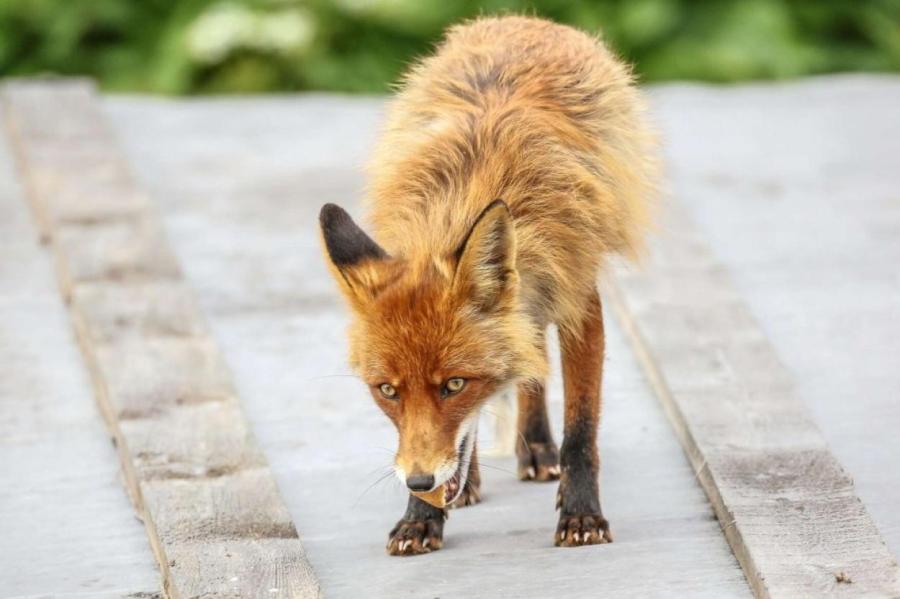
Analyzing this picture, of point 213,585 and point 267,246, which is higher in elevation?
point 213,585

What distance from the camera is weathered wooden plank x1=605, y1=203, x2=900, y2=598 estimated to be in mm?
4758

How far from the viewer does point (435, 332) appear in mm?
4727

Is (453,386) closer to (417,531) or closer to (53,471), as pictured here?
(417,531)

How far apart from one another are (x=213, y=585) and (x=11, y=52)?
8.93 metres

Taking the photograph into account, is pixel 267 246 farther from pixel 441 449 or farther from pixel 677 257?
pixel 441 449

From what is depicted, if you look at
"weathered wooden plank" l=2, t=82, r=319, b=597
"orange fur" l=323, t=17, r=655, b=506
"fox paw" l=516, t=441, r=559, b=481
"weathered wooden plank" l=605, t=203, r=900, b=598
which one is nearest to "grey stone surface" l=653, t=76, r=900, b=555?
"weathered wooden plank" l=605, t=203, r=900, b=598

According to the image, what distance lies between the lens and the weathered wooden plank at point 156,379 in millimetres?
4953

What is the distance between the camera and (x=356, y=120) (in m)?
10.6

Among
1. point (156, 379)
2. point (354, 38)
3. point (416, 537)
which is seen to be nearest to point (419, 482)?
point (416, 537)

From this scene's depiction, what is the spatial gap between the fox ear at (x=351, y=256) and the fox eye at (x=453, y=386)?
372 mm

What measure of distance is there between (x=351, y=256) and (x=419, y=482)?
764 millimetres

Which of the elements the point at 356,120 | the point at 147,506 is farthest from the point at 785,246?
the point at 147,506

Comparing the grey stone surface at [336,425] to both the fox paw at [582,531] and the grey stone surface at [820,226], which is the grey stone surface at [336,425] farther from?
the grey stone surface at [820,226]

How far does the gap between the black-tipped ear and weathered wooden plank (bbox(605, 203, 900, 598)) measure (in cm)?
144
